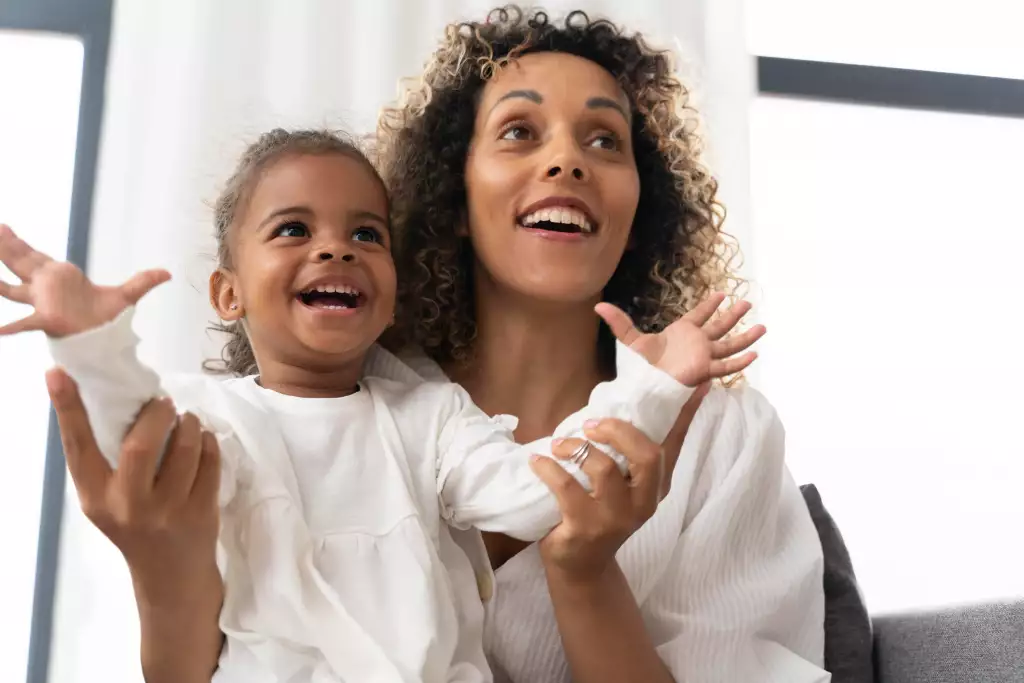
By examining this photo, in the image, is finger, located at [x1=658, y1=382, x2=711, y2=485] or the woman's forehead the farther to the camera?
the woman's forehead

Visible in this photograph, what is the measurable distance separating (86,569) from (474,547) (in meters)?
1.04

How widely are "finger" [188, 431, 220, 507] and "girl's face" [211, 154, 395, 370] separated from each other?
0.21 m

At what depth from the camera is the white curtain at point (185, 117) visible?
70.4 inches

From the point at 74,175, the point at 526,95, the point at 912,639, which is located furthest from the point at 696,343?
the point at 74,175

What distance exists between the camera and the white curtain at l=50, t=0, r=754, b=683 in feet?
5.87

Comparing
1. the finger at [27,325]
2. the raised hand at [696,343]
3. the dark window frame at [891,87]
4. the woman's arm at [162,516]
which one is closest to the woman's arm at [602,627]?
the raised hand at [696,343]

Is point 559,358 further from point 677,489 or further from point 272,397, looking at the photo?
point 272,397

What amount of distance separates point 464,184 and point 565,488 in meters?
0.62

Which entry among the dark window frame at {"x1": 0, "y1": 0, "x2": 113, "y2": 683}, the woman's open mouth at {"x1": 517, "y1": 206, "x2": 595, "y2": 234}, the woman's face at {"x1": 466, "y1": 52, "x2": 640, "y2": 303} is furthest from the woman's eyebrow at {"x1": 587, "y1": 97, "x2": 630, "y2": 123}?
the dark window frame at {"x1": 0, "y1": 0, "x2": 113, "y2": 683}


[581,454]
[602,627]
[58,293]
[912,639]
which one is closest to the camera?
[58,293]

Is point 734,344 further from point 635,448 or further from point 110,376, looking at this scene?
point 110,376

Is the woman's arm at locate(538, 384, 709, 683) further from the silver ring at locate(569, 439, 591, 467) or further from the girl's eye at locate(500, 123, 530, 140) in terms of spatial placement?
the girl's eye at locate(500, 123, 530, 140)

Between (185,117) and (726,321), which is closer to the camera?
(726,321)

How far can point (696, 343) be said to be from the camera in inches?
35.3
